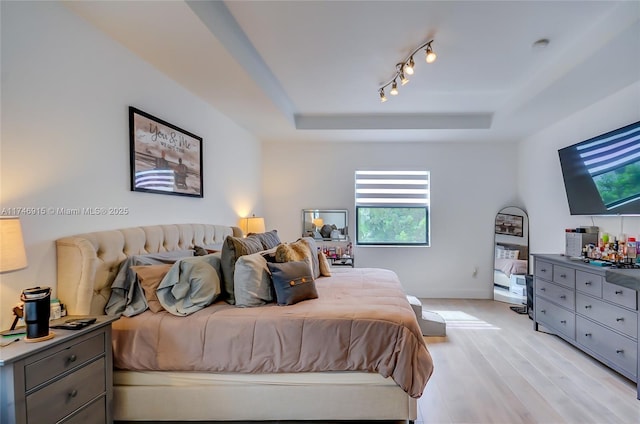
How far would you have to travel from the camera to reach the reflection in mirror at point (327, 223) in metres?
5.29

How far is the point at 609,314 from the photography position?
2662 mm

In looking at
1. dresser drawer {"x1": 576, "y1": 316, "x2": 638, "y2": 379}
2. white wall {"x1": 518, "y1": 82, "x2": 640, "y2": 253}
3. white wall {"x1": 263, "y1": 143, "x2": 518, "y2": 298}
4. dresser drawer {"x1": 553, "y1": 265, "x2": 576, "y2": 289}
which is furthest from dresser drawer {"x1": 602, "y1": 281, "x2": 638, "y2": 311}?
white wall {"x1": 263, "y1": 143, "x2": 518, "y2": 298}

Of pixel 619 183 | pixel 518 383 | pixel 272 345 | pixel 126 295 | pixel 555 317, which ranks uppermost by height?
pixel 619 183

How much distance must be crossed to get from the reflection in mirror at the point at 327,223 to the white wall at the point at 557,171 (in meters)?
2.66

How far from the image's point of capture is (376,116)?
4477 millimetres

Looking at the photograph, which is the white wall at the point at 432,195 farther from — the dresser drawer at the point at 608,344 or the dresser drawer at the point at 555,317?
the dresser drawer at the point at 608,344

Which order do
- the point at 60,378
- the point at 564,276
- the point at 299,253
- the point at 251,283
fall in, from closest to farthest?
the point at 60,378
the point at 251,283
the point at 299,253
the point at 564,276

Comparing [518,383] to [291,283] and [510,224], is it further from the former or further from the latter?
[510,224]

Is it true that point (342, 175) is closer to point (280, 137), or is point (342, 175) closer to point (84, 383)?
point (280, 137)

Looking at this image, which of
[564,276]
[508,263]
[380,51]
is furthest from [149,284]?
[508,263]

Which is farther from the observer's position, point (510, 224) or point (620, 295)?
point (510, 224)

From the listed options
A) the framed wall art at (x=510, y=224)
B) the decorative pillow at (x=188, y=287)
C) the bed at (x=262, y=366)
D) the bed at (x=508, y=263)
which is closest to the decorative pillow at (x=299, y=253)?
the decorative pillow at (x=188, y=287)

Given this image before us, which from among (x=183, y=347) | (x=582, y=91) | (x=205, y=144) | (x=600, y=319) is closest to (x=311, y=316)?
(x=183, y=347)

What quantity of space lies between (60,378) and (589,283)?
3757 millimetres
